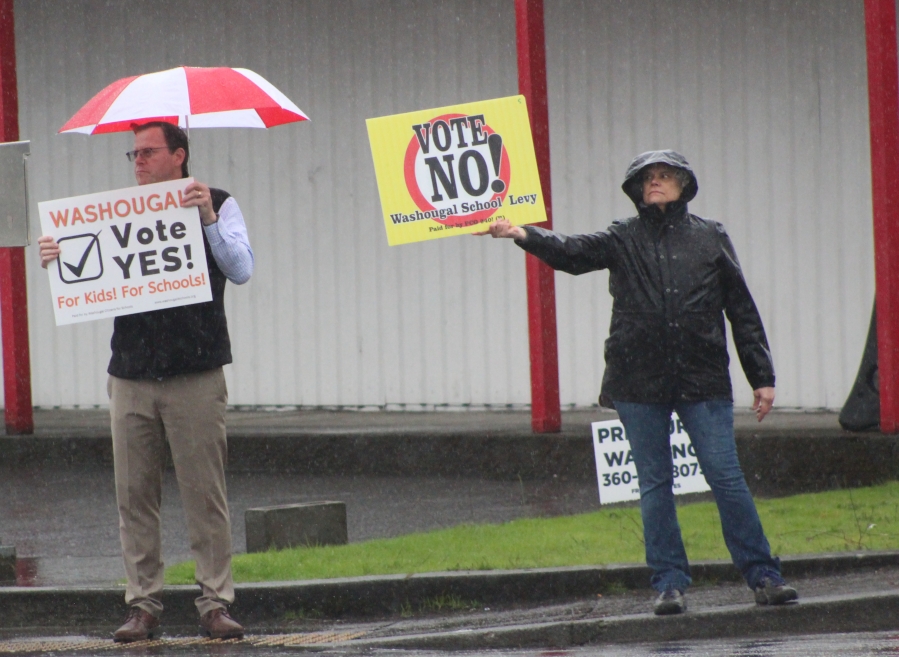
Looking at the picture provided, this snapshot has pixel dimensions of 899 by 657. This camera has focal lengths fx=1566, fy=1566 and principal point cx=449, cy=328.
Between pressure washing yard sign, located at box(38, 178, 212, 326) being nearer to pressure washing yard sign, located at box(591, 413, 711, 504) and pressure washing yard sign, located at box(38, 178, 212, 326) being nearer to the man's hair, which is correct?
the man's hair

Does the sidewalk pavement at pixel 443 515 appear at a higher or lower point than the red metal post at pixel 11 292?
lower

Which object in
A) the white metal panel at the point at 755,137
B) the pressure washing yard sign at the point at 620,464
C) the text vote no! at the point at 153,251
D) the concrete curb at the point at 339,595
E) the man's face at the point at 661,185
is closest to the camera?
the man's face at the point at 661,185

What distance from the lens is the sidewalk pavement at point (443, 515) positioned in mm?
6465

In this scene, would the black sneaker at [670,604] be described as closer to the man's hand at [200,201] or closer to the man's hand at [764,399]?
the man's hand at [764,399]

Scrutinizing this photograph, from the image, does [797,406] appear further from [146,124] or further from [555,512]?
[146,124]

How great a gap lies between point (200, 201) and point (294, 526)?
220 centimetres

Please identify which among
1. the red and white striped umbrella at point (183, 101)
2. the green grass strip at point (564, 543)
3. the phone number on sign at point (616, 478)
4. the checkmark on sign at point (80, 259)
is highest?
the red and white striped umbrella at point (183, 101)

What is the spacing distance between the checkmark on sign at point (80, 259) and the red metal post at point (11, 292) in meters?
5.47

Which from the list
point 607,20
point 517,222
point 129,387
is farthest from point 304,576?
point 607,20

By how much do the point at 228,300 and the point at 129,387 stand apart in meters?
7.90

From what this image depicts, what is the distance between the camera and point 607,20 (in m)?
13.0

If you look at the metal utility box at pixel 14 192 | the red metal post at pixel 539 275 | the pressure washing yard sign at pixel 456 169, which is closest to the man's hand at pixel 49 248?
the metal utility box at pixel 14 192

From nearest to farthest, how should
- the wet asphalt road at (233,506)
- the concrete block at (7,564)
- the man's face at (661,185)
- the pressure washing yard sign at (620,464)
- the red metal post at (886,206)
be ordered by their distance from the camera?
the man's face at (661,185), the concrete block at (7,564), the pressure washing yard sign at (620,464), the wet asphalt road at (233,506), the red metal post at (886,206)

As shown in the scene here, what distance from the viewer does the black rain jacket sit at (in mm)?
6375
